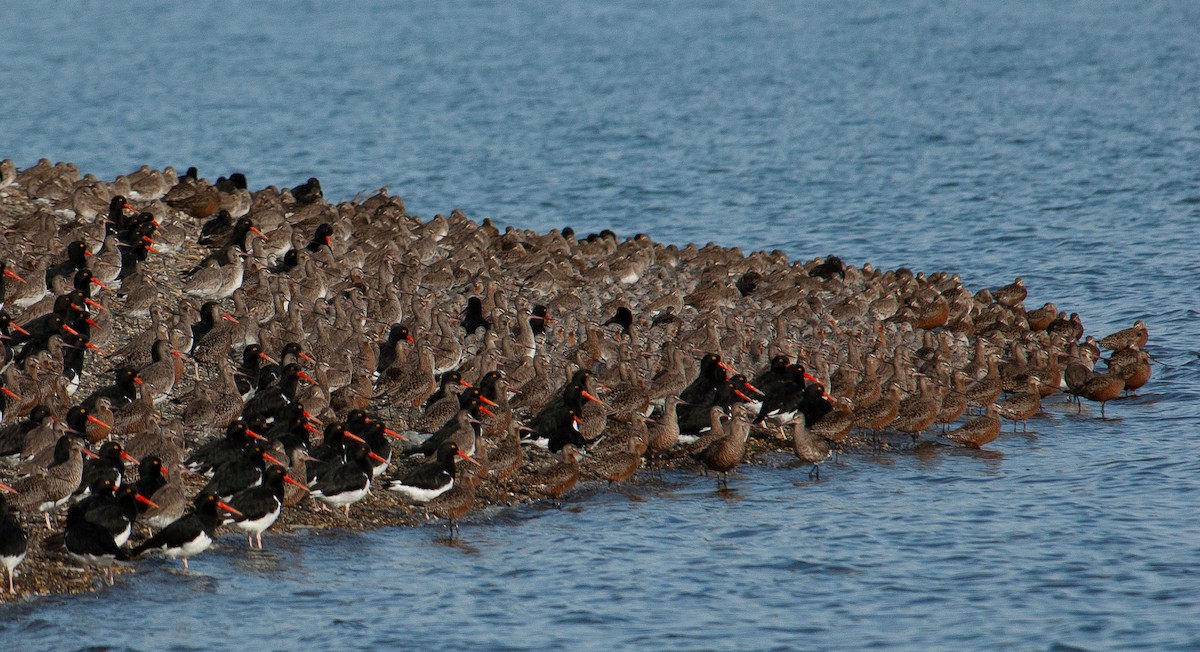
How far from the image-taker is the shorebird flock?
615 inches

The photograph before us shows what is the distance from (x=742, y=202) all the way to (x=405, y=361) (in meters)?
22.3

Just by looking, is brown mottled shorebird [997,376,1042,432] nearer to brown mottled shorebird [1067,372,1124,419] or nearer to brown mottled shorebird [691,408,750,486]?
brown mottled shorebird [1067,372,1124,419]

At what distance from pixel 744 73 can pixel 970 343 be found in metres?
39.9

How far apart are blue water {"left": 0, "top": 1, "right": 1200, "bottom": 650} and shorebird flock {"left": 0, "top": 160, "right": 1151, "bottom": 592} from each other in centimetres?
57

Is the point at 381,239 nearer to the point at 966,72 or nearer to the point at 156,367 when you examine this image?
the point at 156,367

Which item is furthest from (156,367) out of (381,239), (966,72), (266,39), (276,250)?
(266,39)

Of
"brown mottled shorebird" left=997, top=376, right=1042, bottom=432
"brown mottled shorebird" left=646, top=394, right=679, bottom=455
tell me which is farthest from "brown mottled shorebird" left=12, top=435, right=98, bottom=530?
"brown mottled shorebird" left=997, top=376, right=1042, bottom=432

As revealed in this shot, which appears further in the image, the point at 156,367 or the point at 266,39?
the point at 266,39

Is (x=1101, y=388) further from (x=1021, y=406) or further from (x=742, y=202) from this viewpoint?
(x=742, y=202)

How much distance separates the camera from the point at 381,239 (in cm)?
2519

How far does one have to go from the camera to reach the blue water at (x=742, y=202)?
14.0m

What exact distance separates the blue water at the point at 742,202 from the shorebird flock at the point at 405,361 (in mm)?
575

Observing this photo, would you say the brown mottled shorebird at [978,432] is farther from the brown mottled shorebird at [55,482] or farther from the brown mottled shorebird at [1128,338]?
the brown mottled shorebird at [55,482]

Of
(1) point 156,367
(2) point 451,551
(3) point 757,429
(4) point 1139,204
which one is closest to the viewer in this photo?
(2) point 451,551
